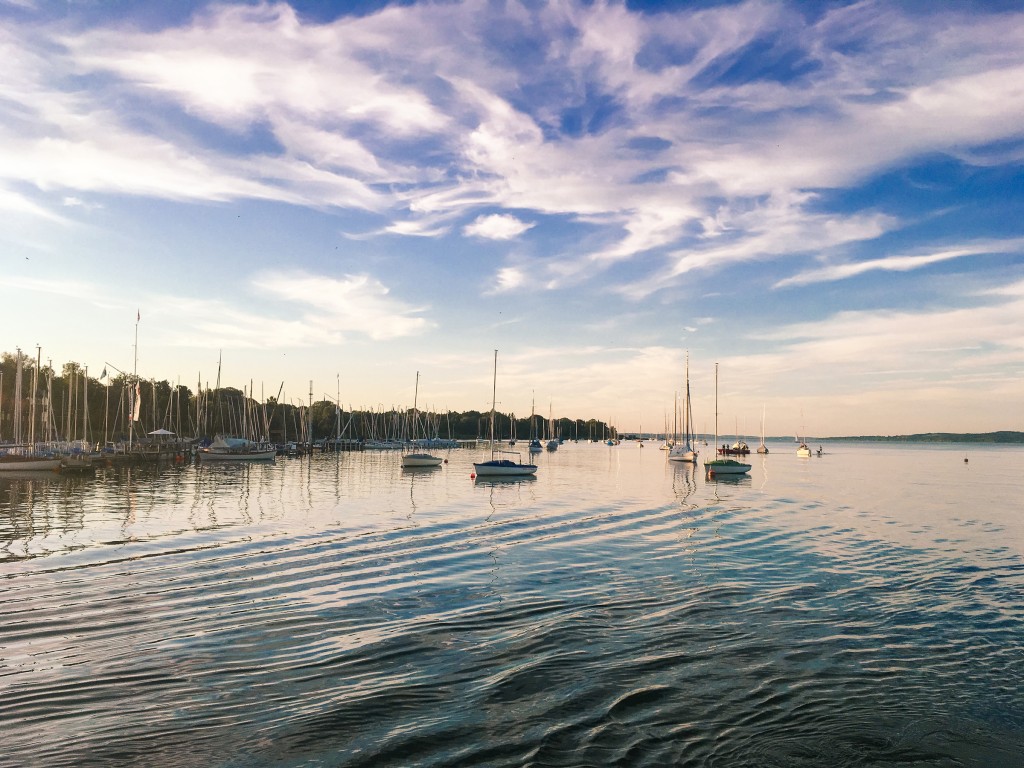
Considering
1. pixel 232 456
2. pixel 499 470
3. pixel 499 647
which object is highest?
pixel 499 647

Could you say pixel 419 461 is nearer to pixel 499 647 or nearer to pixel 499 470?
pixel 499 470

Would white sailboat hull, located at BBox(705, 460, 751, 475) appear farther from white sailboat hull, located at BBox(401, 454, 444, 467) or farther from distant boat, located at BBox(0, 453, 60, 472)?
distant boat, located at BBox(0, 453, 60, 472)

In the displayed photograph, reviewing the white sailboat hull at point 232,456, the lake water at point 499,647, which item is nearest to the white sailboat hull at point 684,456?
the white sailboat hull at point 232,456

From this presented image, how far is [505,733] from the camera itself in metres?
10.4

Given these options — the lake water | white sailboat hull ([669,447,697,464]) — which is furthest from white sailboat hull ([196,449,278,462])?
the lake water

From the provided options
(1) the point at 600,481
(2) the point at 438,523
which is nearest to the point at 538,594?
(2) the point at 438,523

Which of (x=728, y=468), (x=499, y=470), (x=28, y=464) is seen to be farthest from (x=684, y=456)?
Answer: (x=28, y=464)

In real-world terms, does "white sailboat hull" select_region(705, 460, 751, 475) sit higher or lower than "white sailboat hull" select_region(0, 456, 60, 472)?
lower

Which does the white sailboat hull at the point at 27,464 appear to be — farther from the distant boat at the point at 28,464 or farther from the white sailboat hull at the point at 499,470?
the white sailboat hull at the point at 499,470

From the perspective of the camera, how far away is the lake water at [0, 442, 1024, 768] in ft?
33.0

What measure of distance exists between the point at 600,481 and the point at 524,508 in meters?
32.3

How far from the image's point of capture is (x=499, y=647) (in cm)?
1472

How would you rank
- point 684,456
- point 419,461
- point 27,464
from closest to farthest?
point 27,464, point 419,461, point 684,456

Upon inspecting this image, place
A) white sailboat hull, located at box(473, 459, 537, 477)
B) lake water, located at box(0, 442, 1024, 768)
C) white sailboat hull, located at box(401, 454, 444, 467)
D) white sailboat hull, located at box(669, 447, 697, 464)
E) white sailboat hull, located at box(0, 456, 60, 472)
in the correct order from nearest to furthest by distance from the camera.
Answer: lake water, located at box(0, 442, 1024, 768) < white sailboat hull, located at box(0, 456, 60, 472) < white sailboat hull, located at box(473, 459, 537, 477) < white sailboat hull, located at box(401, 454, 444, 467) < white sailboat hull, located at box(669, 447, 697, 464)
